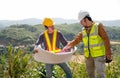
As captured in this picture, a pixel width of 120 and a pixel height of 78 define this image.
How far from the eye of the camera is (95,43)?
483 cm

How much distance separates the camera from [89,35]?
4883 millimetres

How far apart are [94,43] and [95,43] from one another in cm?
2

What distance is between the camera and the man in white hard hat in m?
4.68

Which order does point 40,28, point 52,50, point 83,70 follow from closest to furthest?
1. point 52,50
2. point 83,70
3. point 40,28

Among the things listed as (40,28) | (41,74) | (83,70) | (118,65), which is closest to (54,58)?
(41,74)

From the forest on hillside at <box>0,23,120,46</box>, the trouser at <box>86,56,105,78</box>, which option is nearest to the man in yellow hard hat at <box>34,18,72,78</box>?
the trouser at <box>86,56,105,78</box>

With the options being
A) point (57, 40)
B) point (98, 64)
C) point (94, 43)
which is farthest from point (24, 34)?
point (98, 64)

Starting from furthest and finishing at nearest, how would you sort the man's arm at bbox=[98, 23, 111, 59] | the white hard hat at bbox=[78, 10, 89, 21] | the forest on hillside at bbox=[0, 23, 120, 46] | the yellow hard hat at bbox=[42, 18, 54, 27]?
the forest on hillside at bbox=[0, 23, 120, 46] < the yellow hard hat at bbox=[42, 18, 54, 27] < the white hard hat at bbox=[78, 10, 89, 21] < the man's arm at bbox=[98, 23, 111, 59]

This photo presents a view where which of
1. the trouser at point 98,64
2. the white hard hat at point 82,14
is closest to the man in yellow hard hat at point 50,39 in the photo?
the trouser at point 98,64

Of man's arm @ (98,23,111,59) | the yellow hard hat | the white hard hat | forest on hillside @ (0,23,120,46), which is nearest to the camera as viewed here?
man's arm @ (98,23,111,59)

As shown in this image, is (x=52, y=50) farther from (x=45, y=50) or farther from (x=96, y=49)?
(x=96, y=49)

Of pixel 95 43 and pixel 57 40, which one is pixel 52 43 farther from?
pixel 95 43

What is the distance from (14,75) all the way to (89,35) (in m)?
1.76

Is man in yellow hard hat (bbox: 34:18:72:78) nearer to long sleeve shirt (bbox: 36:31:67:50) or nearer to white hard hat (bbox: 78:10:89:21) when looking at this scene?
long sleeve shirt (bbox: 36:31:67:50)
